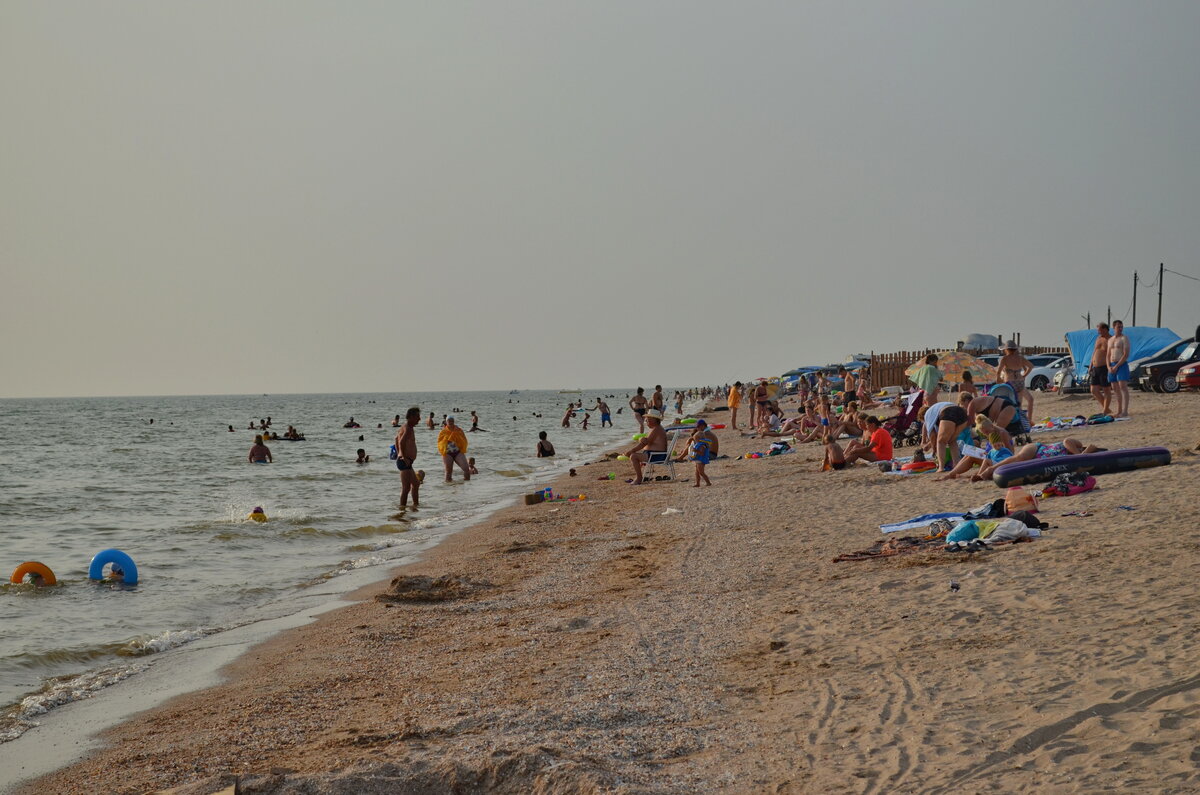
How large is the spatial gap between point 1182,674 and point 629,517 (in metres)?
8.63

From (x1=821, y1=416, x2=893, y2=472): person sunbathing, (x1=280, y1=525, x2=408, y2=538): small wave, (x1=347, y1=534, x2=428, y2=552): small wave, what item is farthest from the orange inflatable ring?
(x1=821, y1=416, x2=893, y2=472): person sunbathing

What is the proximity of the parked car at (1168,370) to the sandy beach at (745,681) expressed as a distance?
610 inches

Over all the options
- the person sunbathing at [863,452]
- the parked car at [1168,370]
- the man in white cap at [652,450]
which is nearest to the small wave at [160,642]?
the man in white cap at [652,450]

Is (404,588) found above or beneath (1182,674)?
beneath

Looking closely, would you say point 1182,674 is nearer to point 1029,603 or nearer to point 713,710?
point 1029,603

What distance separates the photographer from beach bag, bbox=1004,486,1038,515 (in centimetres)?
800

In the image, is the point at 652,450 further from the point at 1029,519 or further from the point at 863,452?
the point at 1029,519

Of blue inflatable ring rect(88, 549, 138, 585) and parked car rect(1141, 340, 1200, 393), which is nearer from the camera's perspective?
blue inflatable ring rect(88, 549, 138, 585)

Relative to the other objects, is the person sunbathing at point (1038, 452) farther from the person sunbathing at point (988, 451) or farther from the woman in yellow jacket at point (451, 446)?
the woman in yellow jacket at point (451, 446)

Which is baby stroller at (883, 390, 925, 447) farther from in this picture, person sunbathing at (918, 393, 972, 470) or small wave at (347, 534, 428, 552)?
small wave at (347, 534, 428, 552)

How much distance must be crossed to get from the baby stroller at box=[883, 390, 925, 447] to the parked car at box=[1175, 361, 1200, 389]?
908 cm

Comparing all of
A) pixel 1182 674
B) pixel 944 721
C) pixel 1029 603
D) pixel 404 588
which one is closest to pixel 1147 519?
pixel 1029 603

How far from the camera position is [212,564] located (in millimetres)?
10961

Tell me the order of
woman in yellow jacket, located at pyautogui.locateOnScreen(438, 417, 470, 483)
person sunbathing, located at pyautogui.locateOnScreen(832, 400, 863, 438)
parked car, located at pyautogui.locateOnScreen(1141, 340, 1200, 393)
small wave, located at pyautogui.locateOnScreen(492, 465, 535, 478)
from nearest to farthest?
person sunbathing, located at pyautogui.locateOnScreen(832, 400, 863, 438) → woman in yellow jacket, located at pyautogui.locateOnScreen(438, 417, 470, 483) → parked car, located at pyautogui.locateOnScreen(1141, 340, 1200, 393) → small wave, located at pyautogui.locateOnScreen(492, 465, 535, 478)
